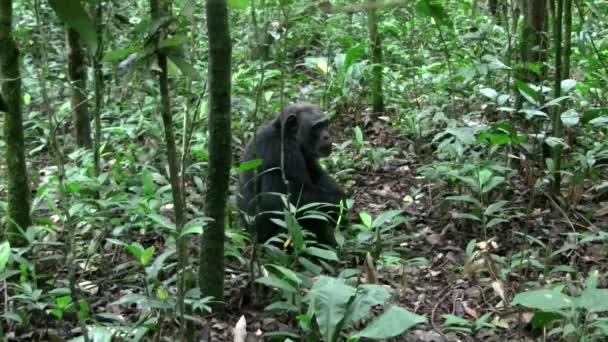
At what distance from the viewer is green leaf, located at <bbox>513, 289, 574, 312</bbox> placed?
294 centimetres

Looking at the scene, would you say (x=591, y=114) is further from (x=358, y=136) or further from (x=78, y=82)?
(x=78, y=82)

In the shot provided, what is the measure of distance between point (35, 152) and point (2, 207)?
2.39m

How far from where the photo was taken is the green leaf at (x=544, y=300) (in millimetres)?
2943

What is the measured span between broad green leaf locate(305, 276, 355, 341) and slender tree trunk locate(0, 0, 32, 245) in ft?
6.62

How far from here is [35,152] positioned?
7.46 meters

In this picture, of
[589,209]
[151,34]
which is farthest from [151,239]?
[589,209]

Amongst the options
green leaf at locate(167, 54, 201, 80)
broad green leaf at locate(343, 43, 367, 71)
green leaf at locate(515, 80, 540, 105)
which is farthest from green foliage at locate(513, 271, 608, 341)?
broad green leaf at locate(343, 43, 367, 71)

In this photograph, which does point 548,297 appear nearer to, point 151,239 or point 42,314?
point 42,314

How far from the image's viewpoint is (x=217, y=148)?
141 inches

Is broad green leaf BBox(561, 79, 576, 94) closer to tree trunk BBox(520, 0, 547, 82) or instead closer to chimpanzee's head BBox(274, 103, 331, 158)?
tree trunk BBox(520, 0, 547, 82)

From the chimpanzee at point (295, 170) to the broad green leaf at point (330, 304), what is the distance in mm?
2212

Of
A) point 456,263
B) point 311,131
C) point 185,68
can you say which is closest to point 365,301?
point 185,68

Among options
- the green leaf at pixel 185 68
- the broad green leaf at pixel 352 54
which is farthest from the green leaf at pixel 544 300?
the broad green leaf at pixel 352 54

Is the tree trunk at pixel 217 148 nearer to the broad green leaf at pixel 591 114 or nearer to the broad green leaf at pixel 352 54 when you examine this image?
the broad green leaf at pixel 591 114
